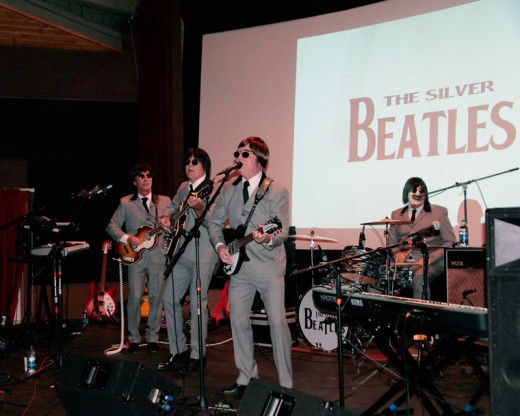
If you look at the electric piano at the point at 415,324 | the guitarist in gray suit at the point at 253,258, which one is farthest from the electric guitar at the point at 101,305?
the electric piano at the point at 415,324

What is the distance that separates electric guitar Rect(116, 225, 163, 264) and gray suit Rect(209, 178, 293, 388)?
1.85 m

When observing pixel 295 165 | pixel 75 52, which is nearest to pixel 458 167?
pixel 295 165

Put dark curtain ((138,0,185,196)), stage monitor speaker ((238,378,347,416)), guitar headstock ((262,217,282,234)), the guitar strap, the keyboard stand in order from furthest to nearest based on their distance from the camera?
dark curtain ((138,0,185,196))
the guitar strap
guitar headstock ((262,217,282,234))
the keyboard stand
stage monitor speaker ((238,378,347,416))

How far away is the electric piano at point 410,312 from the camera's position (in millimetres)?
2891

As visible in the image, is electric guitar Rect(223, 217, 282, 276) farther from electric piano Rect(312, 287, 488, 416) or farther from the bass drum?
the bass drum

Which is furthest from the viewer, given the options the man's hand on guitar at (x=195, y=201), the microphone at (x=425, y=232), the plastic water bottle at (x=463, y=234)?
the plastic water bottle at (x=463, y=234)

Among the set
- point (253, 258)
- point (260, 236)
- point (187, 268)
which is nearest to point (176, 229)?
point (187, 268)

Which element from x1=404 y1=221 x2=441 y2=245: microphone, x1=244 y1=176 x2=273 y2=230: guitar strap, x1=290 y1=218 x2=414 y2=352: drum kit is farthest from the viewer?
x1=290 y1=218 x2=414 y2=352: drum kit

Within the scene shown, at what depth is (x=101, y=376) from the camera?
11.4 feet

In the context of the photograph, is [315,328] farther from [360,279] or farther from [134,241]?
[134,241]

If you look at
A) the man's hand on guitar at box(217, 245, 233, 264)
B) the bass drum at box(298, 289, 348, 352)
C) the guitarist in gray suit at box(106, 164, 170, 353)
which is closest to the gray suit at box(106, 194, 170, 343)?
the guitarist in gray suit at box(106, 164, 170, 353)

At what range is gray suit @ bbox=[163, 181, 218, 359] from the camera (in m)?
5.45

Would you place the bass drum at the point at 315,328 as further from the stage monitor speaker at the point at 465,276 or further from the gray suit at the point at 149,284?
the gray suit at the point at 149,284

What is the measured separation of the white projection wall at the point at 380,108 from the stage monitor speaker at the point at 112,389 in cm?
349
